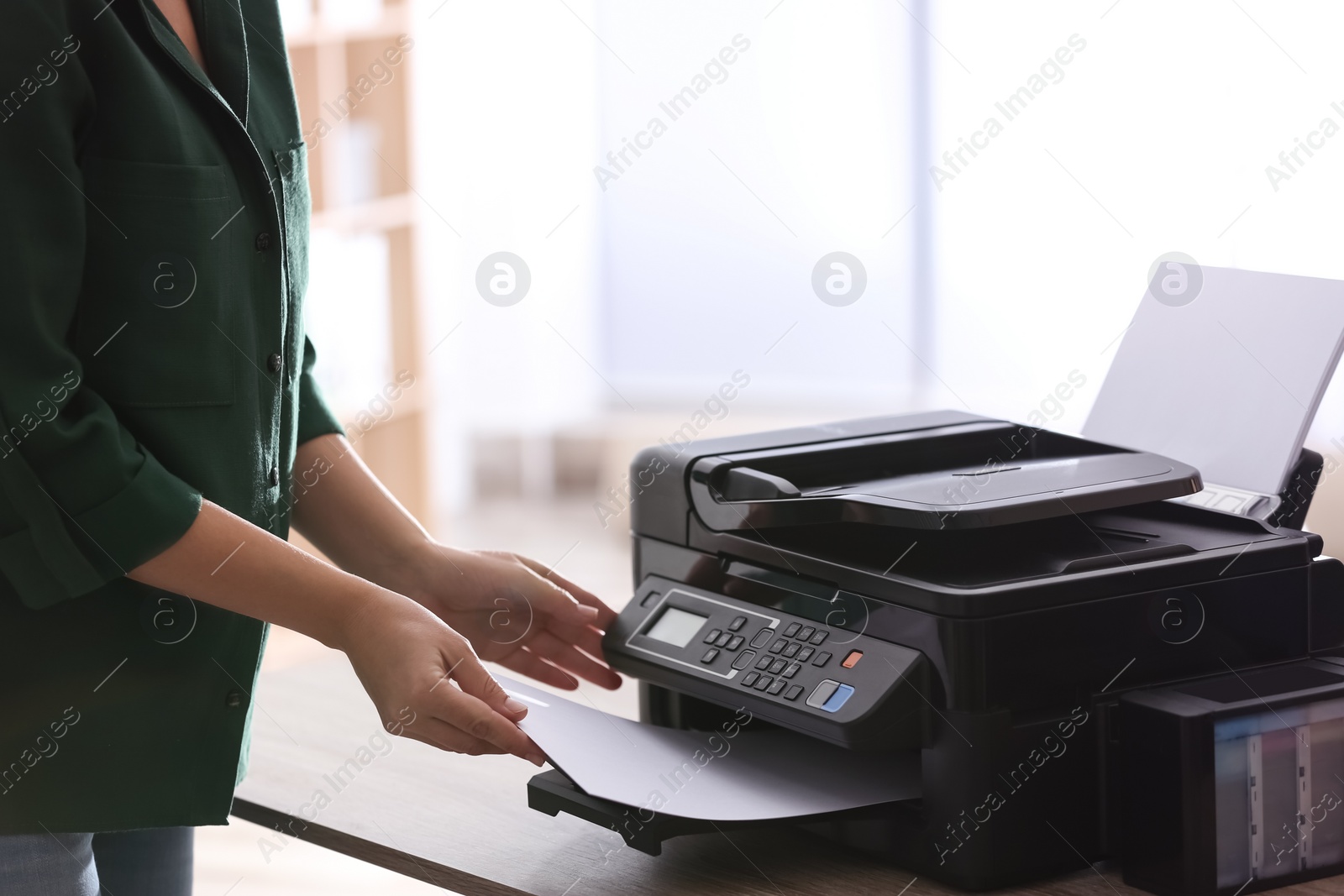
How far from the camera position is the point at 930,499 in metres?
1.02

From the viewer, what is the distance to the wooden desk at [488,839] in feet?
3.23

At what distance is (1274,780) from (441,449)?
14.1 ft

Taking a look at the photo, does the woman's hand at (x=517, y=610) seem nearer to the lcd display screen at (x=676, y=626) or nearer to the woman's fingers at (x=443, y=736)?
the lcd display screen at (x=676, y=626)

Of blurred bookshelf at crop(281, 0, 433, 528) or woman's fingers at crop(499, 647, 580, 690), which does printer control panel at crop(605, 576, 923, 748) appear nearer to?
woman's fingers at crop(499, 647, 580, 690)

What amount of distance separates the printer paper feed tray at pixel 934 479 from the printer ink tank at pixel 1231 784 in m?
0.16

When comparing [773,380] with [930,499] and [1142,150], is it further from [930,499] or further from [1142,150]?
[930,499]

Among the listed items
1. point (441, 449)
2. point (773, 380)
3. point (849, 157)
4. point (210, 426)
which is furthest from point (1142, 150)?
point (210, 426)

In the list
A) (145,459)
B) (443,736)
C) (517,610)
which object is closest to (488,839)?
(443,736)

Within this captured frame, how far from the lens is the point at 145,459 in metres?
0.96

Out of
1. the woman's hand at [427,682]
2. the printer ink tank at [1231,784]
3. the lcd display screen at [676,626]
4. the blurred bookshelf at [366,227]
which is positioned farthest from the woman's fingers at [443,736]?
the blurred bookshelf at [366,227]

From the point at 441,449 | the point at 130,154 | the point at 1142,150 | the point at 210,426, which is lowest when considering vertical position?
the point at 441,449

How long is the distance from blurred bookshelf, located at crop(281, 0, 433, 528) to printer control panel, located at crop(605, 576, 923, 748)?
2.35m

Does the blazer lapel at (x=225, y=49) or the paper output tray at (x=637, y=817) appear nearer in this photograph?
the paper output tray at (x=637, y=817)

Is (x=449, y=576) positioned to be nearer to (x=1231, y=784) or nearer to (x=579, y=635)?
(x=579, y=635)
